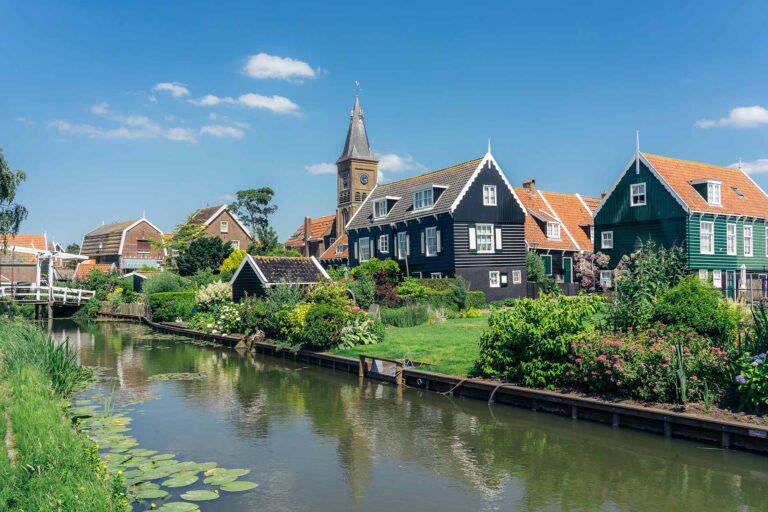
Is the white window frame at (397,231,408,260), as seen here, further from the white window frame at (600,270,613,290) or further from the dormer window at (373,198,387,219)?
the white window frame at (600,270,613,290)

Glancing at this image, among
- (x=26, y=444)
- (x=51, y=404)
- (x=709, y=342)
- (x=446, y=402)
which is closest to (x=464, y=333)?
(x=446, y=402)

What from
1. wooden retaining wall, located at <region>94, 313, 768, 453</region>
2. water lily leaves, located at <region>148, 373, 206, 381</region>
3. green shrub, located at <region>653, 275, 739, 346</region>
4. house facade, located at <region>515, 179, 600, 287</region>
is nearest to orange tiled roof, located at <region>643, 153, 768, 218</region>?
house facade, located at <region>515, 179, 600, 287</region>

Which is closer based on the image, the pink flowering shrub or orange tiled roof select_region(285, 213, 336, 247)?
the pink flowering shrub

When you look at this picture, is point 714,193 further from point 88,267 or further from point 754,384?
point 88,267

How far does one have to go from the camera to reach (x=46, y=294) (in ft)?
164

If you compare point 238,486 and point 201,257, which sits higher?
point 201,257

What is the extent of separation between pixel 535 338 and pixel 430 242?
24.4 metres

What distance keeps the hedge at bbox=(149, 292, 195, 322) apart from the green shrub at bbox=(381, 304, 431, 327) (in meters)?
15.6

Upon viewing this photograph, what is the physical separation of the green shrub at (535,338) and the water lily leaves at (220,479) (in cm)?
806

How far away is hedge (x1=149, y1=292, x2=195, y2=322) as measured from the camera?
40250 millimetres

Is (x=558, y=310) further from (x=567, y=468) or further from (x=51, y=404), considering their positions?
(x=51, y=404)

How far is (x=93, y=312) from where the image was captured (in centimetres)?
5234

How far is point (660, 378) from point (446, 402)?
5.65 meters

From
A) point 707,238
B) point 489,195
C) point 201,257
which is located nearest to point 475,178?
point 489,195
